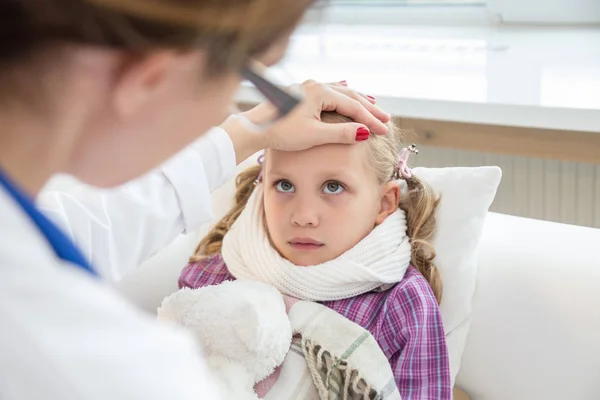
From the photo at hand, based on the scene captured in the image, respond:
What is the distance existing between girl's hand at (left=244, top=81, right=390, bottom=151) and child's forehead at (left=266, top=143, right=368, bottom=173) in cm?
2

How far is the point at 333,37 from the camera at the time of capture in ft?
7.90

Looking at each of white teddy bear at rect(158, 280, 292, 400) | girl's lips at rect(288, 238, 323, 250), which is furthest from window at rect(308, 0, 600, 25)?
white teddy bear at rect(158, 280, 292, 400)

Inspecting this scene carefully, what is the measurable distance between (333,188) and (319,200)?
0.03m

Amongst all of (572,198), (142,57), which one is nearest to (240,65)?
(142,57)

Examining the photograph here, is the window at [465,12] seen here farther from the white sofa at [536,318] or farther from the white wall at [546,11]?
the white sofa at [536,318]

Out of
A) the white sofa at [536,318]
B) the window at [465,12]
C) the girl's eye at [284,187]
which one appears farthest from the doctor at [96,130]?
the window at [465,12]

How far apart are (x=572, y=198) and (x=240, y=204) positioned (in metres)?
0.74

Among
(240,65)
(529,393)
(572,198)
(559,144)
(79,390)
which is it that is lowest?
(529,393)

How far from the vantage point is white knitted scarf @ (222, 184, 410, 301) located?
1222 millimetres

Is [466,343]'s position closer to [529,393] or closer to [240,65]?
[529,393]

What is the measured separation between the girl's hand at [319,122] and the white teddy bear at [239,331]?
0.74 feet

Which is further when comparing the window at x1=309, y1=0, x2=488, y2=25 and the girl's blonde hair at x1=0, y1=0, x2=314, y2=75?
the window at x1=309, y1=0, x2=488, y2=25

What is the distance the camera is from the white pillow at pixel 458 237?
1274 millimetres

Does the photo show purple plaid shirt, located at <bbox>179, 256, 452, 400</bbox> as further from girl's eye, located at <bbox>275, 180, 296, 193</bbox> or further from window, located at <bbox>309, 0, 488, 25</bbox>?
window, located at <bbox>309, 0, 488, 25</bbox>
